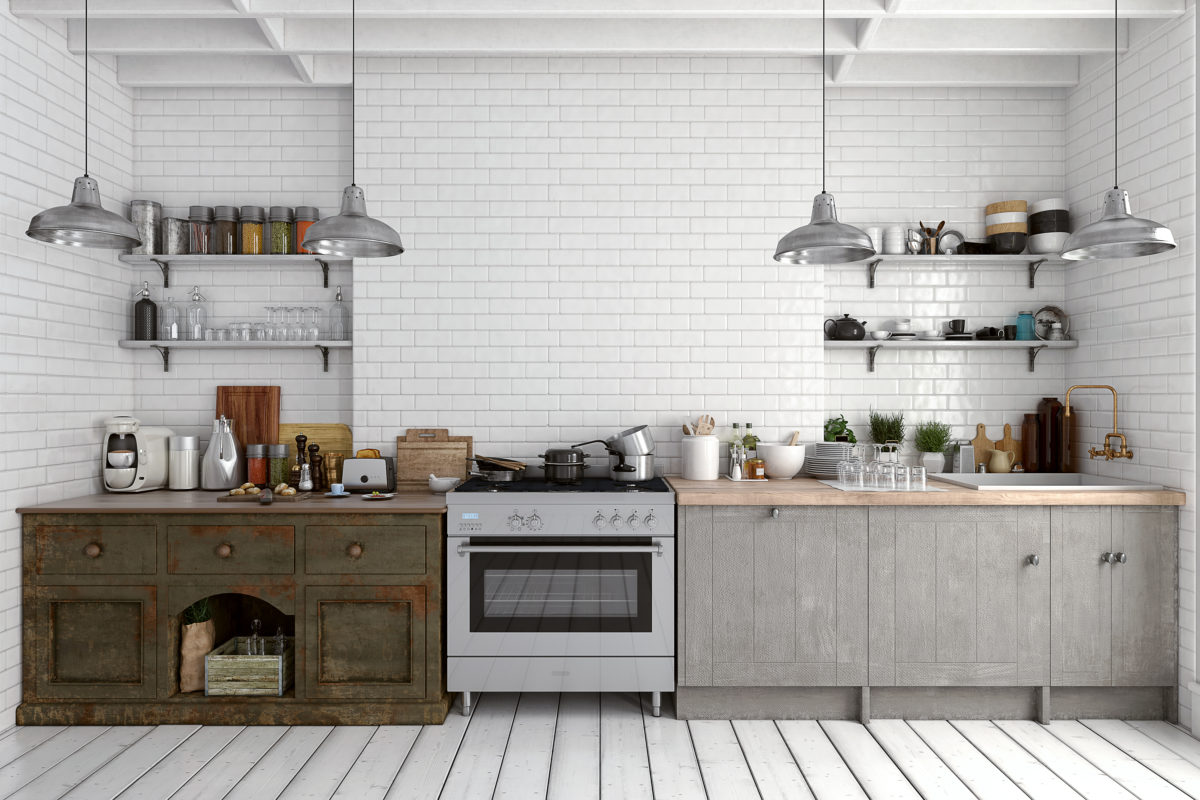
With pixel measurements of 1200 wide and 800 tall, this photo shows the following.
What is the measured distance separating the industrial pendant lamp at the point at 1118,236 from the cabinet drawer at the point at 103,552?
467 centimetres

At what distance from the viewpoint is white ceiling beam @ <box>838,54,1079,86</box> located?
4.66 meters

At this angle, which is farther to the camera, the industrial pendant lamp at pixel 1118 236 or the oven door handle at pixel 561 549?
the oven door handle at pixel 561 549

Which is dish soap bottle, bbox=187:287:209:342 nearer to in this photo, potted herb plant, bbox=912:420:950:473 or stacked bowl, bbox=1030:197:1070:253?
potted herb plant, bbox=912:420:950:473

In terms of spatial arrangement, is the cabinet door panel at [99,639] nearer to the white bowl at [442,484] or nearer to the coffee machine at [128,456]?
the coffee machine at [128,456]

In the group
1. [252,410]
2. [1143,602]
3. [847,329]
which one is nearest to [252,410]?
[252,410]

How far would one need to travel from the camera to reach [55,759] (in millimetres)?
3473

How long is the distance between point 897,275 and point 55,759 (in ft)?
17.4

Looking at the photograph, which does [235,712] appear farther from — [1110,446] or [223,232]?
[1110,446]

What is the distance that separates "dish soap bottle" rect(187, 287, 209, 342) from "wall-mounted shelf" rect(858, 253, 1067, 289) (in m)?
4.26

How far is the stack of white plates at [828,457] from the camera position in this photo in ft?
14.8

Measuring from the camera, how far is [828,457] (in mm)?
4555

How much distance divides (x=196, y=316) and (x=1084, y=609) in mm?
5403

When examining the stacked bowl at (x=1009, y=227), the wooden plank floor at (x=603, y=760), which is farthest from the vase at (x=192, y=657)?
the stacked bowl at (x=1009, y=227)

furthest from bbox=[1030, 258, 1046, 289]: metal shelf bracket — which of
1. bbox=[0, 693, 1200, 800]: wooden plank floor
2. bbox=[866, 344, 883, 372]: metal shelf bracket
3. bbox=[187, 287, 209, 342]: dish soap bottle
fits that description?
bbox=[187, 287, 209, 342]: dish soap bottle
